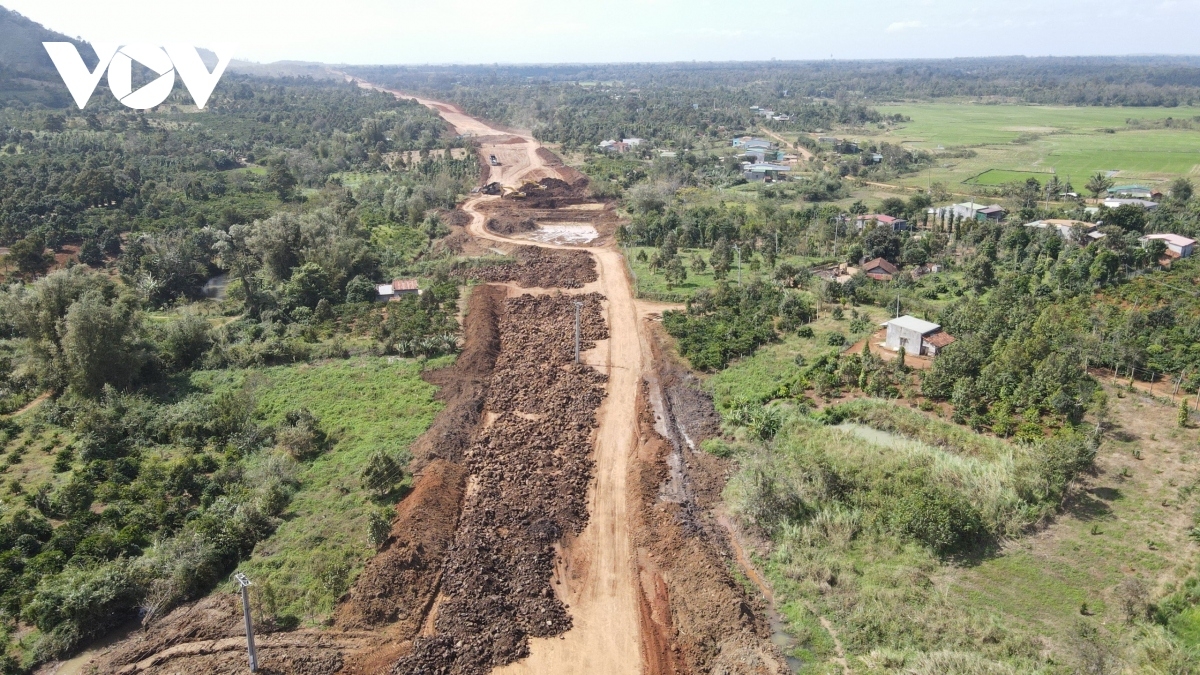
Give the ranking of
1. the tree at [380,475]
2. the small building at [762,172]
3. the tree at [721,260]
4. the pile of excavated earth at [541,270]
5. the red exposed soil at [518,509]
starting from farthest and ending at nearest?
the small building at [762,172] < the pile of excavated earth at [541,270] < the tree at [721,260] < the tree at [380,475] < the red exposed soil at [518,509]

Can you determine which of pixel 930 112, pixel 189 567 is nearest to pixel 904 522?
pixel 189 567

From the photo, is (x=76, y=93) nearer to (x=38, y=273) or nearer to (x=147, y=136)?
(x=38, y=273)

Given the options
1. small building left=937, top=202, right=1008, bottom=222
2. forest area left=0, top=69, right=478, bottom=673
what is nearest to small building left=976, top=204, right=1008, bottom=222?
small building left=937, top=202, right=1008, bottom=222

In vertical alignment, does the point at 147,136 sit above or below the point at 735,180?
above

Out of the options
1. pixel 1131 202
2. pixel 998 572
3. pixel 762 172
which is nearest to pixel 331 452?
pixel 998 572

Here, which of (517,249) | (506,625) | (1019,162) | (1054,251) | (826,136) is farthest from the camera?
(826,136)

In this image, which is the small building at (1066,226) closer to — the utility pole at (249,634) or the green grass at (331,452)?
the green grass at (331,452)

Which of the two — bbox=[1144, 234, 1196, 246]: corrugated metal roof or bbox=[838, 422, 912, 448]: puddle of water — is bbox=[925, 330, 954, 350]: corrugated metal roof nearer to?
bbox=[838, 422, 912, 448]: puddle of water

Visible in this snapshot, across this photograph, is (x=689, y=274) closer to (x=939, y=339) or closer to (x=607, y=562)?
(x=939, y=339)

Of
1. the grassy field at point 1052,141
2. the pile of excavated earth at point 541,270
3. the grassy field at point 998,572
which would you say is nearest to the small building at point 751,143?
the grassy field at point 1052,141
